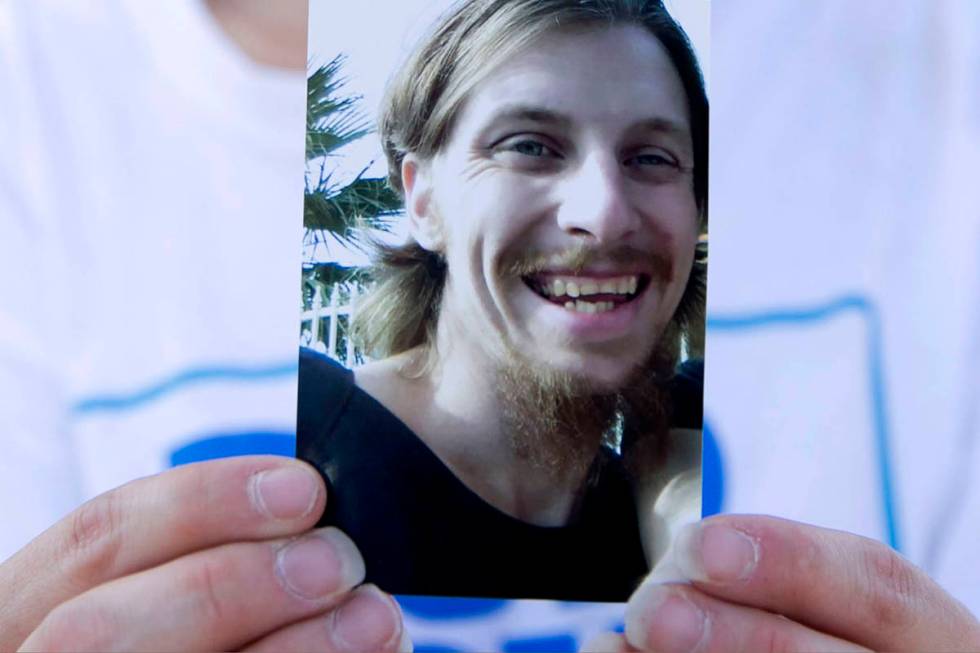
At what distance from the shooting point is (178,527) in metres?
0.48

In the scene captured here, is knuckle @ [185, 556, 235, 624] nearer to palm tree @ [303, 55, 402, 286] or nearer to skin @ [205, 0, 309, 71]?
palm tree @ [303, 55, 402, 286]

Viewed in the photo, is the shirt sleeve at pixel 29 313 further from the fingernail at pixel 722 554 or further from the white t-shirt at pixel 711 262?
the fingernail at pixel 722 554

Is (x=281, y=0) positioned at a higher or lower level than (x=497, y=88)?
higher

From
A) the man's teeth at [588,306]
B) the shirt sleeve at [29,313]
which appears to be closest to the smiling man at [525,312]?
the man's teeth at [588,306]

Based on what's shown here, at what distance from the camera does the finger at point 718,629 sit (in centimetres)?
49

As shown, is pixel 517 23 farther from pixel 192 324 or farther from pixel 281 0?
pixel 192 324

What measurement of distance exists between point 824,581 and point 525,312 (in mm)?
239

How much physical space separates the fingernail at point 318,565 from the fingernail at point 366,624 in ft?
0.04

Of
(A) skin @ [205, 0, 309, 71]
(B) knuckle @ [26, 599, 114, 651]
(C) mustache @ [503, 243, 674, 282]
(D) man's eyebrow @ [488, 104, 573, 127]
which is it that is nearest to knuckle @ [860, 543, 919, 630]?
(C) mustache @ [503, 243, 674, 282]

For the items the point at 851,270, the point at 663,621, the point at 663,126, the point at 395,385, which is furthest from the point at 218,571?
the point at 851,270

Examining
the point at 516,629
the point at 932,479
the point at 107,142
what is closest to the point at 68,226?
the point at 107,142

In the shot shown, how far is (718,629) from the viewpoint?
49 centimetres

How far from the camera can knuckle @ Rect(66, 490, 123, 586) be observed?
0.50 meters

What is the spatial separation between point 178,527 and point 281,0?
0.42 m
